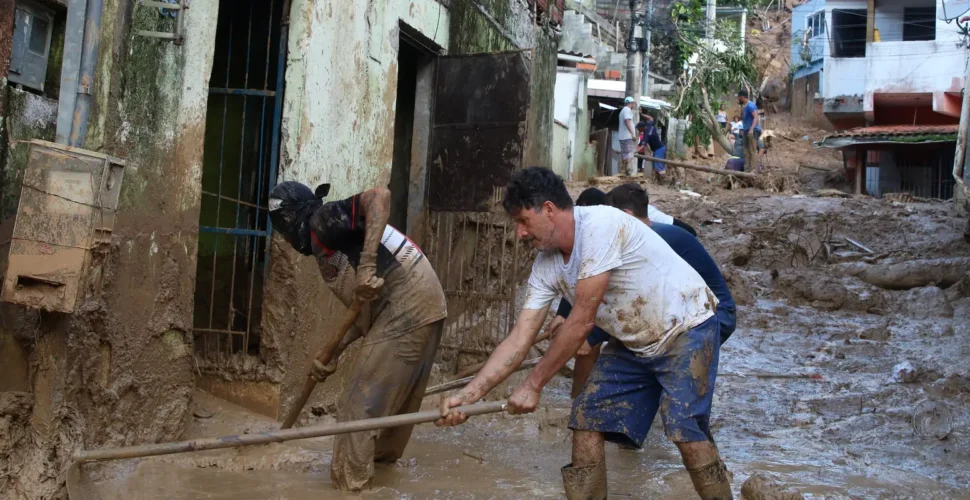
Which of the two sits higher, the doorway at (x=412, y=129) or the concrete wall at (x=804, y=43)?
the concrete wall at (x=804, y=43)

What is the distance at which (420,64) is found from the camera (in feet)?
26.9

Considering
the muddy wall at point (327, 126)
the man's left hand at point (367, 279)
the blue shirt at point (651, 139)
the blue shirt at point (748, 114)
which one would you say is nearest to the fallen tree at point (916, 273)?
the muddy wall at point (327, 126)

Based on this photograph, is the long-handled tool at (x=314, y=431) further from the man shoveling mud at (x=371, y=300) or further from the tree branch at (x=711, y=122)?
the tree branch at (x=711, y=122)

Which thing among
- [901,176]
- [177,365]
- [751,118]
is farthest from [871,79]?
[177,365]

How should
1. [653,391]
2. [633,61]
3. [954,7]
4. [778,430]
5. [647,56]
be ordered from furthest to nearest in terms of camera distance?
[954,7], [647,56], [633,61], [778,430], [653,391]

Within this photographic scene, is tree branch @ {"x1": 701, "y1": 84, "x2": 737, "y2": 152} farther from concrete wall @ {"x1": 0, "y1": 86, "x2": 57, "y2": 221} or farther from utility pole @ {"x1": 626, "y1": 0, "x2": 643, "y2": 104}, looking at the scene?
concrete wall @ {"x1": 0, "y1": 86, "x2": 57, "y2": 221}

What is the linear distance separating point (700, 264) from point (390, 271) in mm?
1611

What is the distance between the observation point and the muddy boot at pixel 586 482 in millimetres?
3938

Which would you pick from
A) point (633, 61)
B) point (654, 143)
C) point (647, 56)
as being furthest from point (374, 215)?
point (647, 56)

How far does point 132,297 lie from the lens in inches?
188

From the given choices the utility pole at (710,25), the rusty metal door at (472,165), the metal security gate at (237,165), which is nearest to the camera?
the metal security gate at (237,165)

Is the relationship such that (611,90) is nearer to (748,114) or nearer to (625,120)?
(748,114)

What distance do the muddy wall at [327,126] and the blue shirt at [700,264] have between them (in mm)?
1932

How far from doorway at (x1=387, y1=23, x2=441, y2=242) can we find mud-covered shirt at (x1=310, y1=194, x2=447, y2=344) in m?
3.17
